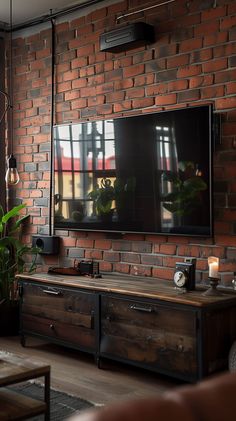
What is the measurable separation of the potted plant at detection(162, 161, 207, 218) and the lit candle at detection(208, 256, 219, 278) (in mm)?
351

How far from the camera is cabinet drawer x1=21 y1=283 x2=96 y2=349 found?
3.79 meters

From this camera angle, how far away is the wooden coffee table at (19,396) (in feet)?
8.15

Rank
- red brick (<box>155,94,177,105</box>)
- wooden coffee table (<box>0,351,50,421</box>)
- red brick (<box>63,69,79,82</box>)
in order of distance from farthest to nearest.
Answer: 1. red brick (<box>63,69,79,82</box>)
2. red brick (<box>155,94,177,105</box>)
3. wooden coffee table (<box>0,351,50,421</box>)

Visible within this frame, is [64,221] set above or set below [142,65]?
below

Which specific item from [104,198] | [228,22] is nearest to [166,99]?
[228,22]

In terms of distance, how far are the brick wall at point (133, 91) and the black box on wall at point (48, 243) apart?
68 millimetres

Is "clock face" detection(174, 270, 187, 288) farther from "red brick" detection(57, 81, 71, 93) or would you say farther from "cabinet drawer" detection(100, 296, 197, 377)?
"red brick" detection(57, 81, 71, 93)

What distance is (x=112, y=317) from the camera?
3.63m

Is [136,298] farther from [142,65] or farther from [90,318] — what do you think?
[142,65]

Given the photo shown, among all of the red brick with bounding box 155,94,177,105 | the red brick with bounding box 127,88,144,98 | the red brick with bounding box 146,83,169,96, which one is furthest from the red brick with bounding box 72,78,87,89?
the red brick with bounding box 155,94,177,105

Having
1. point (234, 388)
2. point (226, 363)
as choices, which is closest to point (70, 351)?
point (226, 363)

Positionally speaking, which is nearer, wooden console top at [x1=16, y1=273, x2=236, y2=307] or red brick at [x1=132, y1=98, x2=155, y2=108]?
wooden console top at [x1=16, y1=273, x2=236, y2=307]

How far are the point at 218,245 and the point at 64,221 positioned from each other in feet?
4.75

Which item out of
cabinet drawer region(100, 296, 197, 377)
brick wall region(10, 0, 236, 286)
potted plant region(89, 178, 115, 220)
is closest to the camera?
cabinet drawer region(100, 296, 197, 377)
